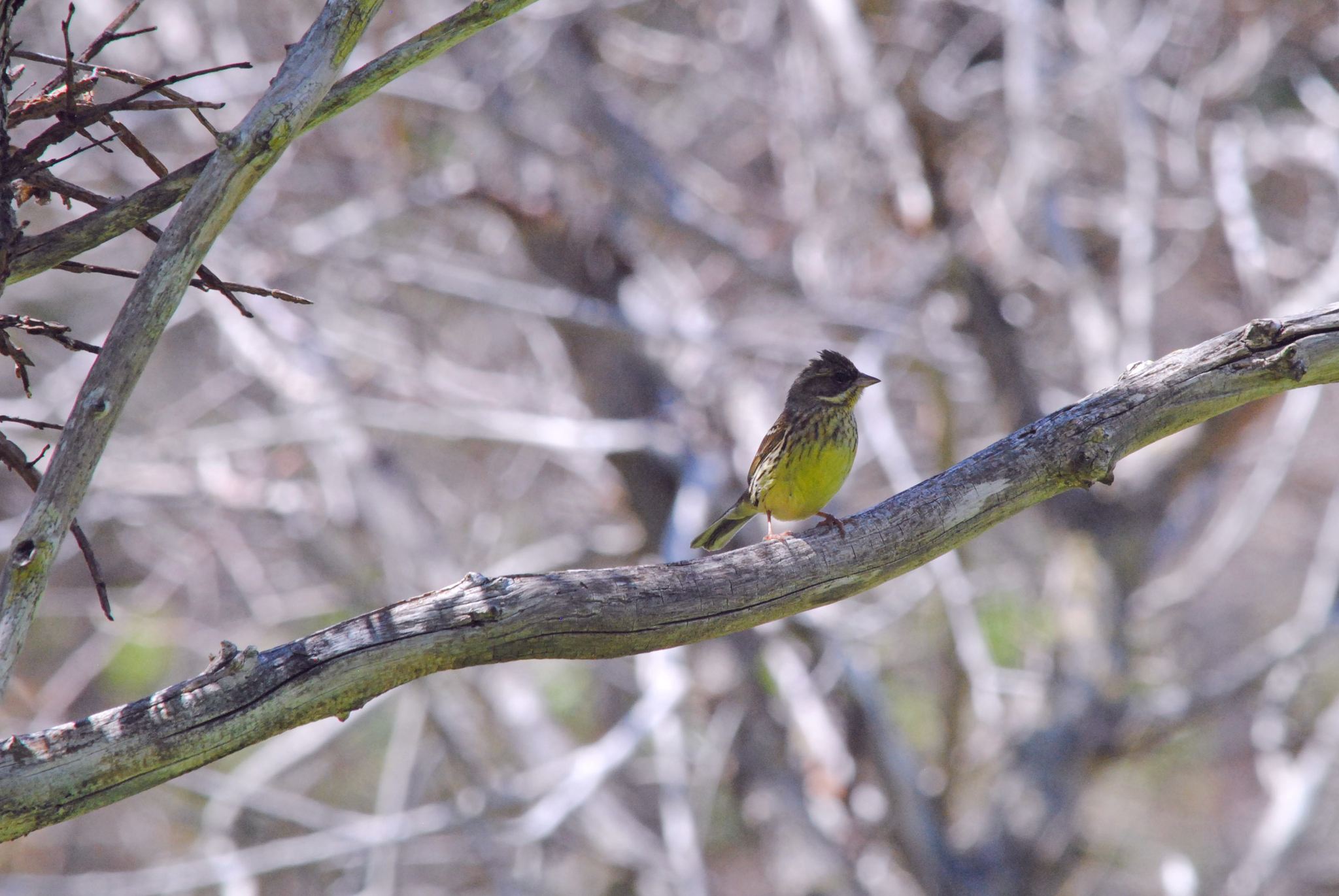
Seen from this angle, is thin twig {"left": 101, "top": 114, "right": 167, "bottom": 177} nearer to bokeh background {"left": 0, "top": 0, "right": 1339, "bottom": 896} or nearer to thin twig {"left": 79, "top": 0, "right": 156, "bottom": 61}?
thin twig {"left": 79, "top": 0, "right": 156, "bottom": 61}

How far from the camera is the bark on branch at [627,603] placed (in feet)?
7.29

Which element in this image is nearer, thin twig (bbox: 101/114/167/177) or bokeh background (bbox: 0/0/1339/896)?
thin twig (bbox: 101/114/167/177)

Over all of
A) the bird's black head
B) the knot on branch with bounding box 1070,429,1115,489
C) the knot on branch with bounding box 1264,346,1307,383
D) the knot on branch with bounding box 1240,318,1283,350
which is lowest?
the knot on branch with bounding box 1070,429,1115,489

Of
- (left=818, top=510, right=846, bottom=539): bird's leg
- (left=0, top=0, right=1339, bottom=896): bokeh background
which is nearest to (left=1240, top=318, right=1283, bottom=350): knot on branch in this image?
(left=818, top=510, right=846, bottom=539): bird's leg

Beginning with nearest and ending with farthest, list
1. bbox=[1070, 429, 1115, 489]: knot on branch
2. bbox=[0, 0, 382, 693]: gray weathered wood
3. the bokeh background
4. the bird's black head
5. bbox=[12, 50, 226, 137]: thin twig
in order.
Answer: bbox=[0, 0, 382, 693]: gray weathered wood, bbox=[12, 50, 226, 137]: thin twig, bbox=[1070, 429, 1115, 489]: knot on branch, the bird's black head, the bokeh background

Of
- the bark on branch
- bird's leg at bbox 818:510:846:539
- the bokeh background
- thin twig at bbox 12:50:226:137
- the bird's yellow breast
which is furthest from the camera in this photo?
the bokeh background

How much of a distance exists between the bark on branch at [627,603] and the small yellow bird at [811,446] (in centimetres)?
163

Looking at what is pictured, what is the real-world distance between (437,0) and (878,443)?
4748 mm

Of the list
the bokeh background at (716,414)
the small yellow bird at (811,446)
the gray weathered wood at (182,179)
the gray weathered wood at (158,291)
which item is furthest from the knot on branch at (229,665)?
the bokeh background at (716,414)

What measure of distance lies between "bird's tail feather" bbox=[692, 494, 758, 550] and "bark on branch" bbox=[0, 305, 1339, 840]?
2080 mm

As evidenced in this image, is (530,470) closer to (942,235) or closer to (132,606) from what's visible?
(132,606)

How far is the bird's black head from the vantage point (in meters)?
4.86

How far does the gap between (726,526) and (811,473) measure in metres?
0.81

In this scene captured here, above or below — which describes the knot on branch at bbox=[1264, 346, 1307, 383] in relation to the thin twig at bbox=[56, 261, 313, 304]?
below
